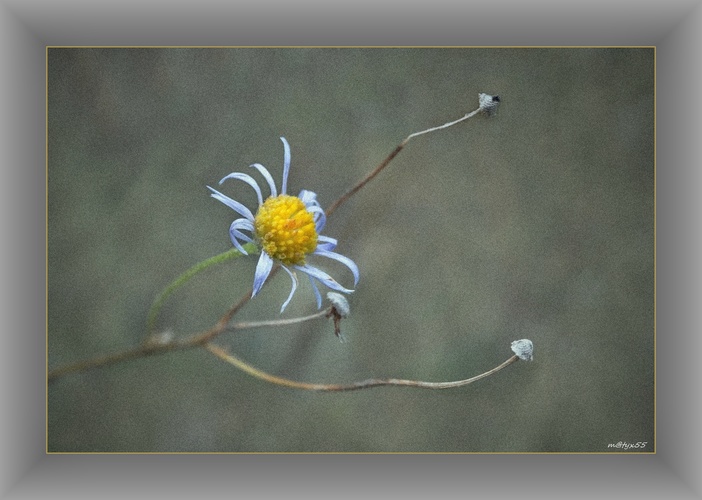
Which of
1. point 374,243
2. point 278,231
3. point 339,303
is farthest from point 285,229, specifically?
point 374,243

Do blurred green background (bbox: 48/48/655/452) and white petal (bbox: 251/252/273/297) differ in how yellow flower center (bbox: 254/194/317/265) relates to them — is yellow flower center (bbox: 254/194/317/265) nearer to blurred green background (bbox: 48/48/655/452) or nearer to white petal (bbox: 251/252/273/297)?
white petal (bbox: 251/252/273/297)

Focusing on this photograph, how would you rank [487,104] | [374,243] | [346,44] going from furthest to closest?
[374,243], [346,44], [487,104]

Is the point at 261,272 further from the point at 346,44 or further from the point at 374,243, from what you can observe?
the point at 346,44

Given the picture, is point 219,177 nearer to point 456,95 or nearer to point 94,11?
point 94,11

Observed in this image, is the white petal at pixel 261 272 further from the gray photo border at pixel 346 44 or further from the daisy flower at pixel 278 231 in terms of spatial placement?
the gray photo border at pixel 346 44

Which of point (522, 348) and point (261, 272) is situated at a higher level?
point (261, 272)

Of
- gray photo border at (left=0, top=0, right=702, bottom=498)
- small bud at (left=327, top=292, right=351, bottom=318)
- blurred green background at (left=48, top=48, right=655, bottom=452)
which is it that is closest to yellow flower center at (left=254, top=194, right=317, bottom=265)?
small bud at (left=327, top=292, right=351, bottom=318)

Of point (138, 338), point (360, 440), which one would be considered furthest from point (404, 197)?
point (138, 338)
